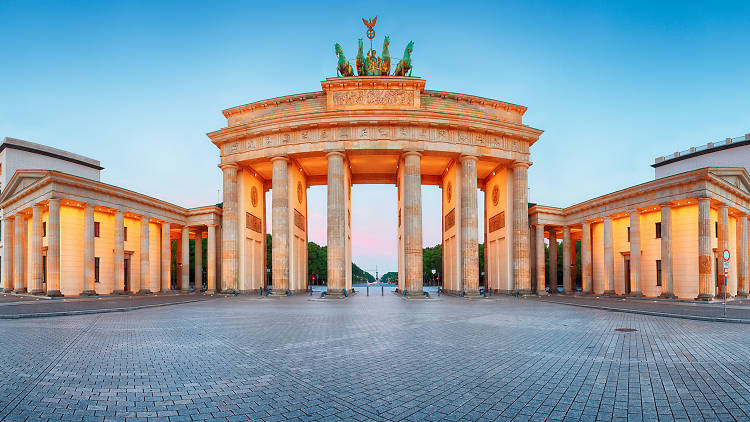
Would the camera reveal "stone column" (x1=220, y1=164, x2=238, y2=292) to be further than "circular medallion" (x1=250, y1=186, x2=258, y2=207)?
No

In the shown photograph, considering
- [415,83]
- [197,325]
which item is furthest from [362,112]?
[197,325]

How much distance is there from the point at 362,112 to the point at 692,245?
1129 inches

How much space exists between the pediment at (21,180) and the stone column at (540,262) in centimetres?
4454

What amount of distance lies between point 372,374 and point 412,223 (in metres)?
27.7

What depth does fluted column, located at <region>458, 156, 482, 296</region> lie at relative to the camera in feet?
115

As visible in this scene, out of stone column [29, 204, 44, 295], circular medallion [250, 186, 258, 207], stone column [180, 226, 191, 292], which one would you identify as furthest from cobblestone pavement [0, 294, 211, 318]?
stone column [180, 226, 191, 292]

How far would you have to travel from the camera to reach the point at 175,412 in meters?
5.63

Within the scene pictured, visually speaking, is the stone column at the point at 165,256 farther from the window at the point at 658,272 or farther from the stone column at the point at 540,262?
the window at the point at 658,272

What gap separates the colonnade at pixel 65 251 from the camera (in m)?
32.3

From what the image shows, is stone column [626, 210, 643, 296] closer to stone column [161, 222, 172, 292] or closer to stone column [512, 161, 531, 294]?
stone column [512, 161, 531, 294]

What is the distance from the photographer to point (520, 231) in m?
38.5

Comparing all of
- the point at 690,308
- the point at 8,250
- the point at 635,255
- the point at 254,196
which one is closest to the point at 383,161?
the point at 254,196

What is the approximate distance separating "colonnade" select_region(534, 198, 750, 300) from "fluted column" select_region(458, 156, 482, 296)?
8347 mm

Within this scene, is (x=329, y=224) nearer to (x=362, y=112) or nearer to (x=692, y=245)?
(x=362, y=112)
